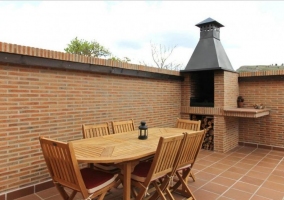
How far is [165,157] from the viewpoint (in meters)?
2.46

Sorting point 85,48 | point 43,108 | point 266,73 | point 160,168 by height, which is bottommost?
point 160,168

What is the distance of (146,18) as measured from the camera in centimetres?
1172

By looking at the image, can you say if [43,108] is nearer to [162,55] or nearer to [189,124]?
[189,124]

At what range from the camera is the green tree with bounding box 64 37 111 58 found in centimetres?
1777

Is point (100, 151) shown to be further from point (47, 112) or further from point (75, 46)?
point (75, 46)

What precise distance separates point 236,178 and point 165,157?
221 centimetres

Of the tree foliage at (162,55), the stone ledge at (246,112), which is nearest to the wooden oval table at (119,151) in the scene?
the stone ledge at (246,112)

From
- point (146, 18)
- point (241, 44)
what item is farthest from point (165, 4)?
point (241, 44)

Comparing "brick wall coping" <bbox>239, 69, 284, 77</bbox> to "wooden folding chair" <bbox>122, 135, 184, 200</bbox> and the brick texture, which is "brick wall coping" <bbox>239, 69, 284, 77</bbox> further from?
"wooden folding chair" <bbox>122, 135, 184, 200</bbox>

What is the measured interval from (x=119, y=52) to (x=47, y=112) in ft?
51.3

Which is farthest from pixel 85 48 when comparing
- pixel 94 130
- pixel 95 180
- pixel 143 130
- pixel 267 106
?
pixel 95 180

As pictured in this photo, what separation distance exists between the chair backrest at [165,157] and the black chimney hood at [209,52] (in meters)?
3.69

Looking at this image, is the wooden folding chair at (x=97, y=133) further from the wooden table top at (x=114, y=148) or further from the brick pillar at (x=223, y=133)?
the brick pillar at (x=223, y=133)

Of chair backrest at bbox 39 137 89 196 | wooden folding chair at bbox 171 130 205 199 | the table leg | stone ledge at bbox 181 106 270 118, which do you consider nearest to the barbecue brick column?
stone ledge at bbox 181 106 270 118
